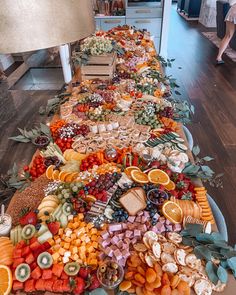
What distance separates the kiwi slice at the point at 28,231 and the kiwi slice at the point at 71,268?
0.24 meters

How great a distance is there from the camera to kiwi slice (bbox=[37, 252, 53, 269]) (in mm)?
1069

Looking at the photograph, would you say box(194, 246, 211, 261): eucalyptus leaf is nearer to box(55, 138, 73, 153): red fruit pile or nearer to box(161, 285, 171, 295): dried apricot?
box(161, 285, 171, 295): dried apricot

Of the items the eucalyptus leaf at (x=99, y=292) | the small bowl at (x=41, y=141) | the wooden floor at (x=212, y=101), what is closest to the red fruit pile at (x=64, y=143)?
the small bowl at (x=41, y=141)

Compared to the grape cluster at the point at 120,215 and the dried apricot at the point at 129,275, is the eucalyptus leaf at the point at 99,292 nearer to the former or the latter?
the dried apricot at the point at 129,275

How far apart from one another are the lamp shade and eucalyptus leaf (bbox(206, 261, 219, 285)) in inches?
42.8

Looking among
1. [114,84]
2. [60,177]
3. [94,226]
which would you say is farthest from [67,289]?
[114,84]

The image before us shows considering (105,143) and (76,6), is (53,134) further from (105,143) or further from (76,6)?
(76,6)

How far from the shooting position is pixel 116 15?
5105mm

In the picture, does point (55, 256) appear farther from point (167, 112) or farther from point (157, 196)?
point (167, 112)

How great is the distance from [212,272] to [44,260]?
0.72 m

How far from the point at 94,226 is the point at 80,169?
1.55 ft

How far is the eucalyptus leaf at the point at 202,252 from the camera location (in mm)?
1102

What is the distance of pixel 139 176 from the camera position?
148 centimetres

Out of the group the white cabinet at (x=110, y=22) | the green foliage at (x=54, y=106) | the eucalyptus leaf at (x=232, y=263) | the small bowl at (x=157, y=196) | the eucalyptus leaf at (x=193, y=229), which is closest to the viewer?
the eucalyptus leaf at (x=232, y=263)
